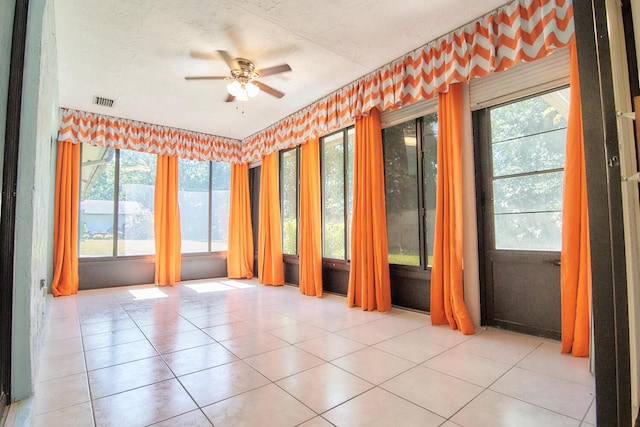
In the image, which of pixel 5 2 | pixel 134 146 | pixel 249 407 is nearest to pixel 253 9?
pixel 5 2

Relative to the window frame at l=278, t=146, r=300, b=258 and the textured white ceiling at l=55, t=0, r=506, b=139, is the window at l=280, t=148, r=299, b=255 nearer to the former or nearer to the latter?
the window frame at l=278, t=146, r=300, b=258

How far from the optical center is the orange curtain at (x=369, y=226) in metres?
3.65

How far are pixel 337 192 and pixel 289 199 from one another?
1.35 meters

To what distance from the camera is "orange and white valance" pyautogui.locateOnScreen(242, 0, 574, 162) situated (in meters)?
2.35

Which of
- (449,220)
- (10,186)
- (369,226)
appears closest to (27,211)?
(10,186)

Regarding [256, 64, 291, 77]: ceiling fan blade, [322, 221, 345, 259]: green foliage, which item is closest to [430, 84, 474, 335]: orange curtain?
[256, 64, 291, 77]: ceiling fan blade

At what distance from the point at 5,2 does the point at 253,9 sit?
164 centimetres

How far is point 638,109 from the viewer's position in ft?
2.75

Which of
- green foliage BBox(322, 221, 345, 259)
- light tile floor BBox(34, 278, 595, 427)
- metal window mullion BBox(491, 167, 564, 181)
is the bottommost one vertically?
light tile floor BBox(34, 278, 595, 427)

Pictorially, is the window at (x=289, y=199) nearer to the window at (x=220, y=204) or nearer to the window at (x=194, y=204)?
the window at (x=220, y=204)

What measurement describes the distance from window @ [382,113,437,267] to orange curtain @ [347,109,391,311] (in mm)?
184

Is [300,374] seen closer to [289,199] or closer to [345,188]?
[345,188]

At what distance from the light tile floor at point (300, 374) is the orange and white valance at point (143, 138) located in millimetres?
3007

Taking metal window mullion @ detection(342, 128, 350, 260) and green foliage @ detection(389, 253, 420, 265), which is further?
metal window mullion @ detection(342, 128, 350, 260)
